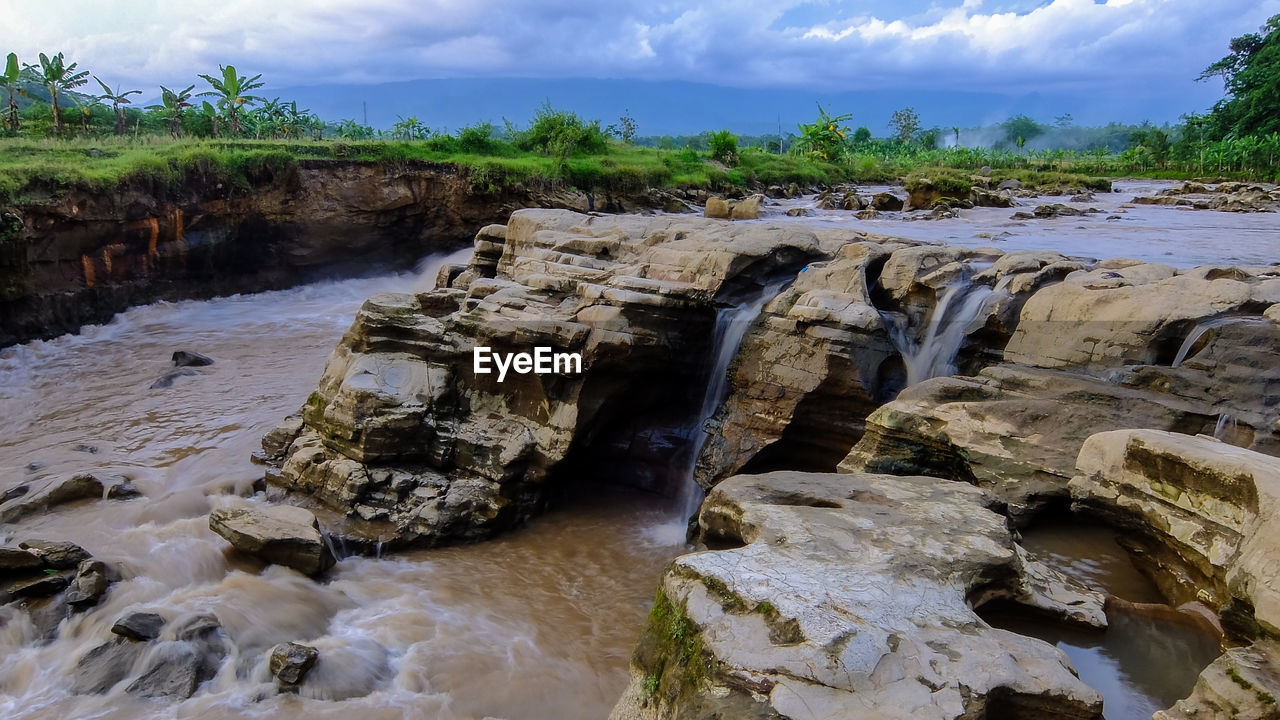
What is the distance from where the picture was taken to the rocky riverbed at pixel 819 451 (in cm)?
375

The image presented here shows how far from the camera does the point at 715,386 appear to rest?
28.6ft

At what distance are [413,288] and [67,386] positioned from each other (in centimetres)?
756

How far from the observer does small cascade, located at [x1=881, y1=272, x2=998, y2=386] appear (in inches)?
316

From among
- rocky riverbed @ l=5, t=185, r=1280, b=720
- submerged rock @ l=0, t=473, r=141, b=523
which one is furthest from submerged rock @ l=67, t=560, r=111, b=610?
submerged rock @ l=0, t=473, r=141, b=523

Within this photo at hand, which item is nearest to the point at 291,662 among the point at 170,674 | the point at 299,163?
the point at 170,674

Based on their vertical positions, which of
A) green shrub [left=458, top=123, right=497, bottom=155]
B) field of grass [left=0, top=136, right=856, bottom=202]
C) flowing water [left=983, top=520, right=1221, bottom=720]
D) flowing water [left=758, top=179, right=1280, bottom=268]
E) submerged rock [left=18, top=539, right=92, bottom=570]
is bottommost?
submerged rock [left=18, top=539, right=92, bottom=570]

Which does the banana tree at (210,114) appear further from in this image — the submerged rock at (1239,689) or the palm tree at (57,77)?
the submerged rock at (1239,689)

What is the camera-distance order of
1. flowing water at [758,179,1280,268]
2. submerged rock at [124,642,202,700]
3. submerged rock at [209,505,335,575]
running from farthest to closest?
flowing water at [758,179,1280,268] → submerged rock at [209,505,335,575] → submerged rock at [124,642,202,700]

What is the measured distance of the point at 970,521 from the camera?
4.91m

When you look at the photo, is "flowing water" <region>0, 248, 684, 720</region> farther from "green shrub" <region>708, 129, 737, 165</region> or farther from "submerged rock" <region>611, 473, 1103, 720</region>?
"green shrub" <region>708, 129, 737, 165</region>

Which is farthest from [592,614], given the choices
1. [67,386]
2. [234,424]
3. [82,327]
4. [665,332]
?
[82,327]

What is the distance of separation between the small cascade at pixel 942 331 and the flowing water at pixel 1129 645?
3067 millimetres

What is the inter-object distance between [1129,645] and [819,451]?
3.89 meters

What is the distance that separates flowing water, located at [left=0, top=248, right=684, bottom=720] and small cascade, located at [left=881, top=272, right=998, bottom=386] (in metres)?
3.00
